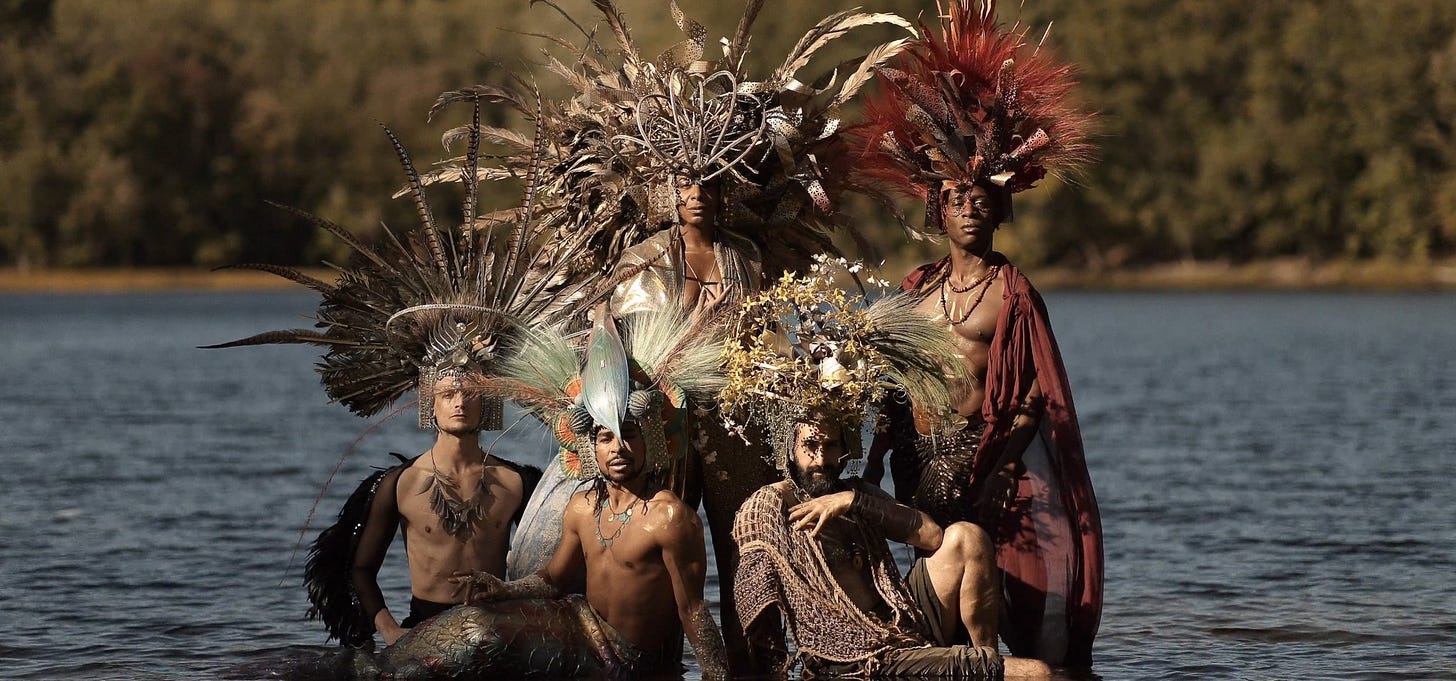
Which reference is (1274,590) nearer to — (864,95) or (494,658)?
(864,95)

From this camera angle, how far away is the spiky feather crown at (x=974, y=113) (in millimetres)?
10047

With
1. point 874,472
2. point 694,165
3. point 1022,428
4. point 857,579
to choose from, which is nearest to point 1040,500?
point 1022,428

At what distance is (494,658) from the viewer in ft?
31.7

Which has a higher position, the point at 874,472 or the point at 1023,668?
the point at 874,472

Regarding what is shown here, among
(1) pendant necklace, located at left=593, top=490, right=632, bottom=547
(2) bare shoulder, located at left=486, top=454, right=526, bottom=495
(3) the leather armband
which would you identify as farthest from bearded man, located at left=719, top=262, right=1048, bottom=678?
(2) bare shoulder, located at left=486, top=454, right=526, bottom=495

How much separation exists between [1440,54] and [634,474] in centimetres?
6801

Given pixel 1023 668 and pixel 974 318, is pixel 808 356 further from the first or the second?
pixel 1023 668

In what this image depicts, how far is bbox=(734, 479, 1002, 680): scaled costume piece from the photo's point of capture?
952cm

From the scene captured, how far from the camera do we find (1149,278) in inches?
3214

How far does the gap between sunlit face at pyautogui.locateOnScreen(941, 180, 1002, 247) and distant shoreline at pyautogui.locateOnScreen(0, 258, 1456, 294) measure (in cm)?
5826

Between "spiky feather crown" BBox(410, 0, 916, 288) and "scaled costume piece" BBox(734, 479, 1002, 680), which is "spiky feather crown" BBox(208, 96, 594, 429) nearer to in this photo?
"spiky feather crown" BBox(410, 0, 916, 288)

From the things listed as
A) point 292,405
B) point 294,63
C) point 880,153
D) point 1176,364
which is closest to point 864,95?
point 880,153

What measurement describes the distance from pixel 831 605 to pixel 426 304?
2.49m

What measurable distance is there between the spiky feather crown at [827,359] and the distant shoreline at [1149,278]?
Result: 5857cm
